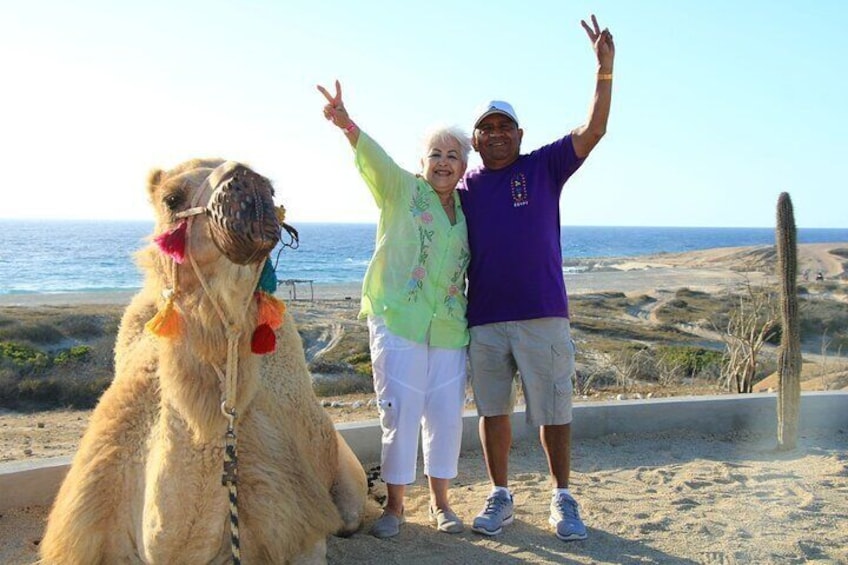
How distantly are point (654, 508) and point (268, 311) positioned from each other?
10.7 feet

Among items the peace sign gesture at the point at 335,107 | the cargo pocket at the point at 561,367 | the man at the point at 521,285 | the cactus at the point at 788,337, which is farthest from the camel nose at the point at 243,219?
the cactus at the point at 788,337

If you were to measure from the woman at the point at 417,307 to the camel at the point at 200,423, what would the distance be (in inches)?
33.9

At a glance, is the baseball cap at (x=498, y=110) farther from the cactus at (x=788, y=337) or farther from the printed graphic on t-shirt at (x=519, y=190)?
the cactus at (x=788, y=337)

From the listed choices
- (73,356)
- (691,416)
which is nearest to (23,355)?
(73,356)

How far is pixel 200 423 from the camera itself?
296 cm

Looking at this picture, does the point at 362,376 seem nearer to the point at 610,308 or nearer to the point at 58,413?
the point at 58,413

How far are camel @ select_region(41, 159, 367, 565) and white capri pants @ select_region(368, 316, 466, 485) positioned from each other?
2.69ft

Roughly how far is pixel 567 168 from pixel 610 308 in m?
26.8

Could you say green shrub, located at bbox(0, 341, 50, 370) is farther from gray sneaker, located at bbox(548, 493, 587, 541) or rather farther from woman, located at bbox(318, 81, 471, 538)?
gray sneaker, located at bbox(548, 493, 587, 541)

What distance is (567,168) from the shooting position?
15.3ft

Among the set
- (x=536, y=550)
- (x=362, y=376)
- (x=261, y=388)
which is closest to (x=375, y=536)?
(x=536, y=550)

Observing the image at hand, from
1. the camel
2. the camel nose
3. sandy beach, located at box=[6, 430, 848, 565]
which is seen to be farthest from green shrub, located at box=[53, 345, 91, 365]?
the camel nose

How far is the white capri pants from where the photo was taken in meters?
4.52

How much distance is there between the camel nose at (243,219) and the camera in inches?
99.6
